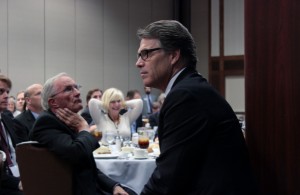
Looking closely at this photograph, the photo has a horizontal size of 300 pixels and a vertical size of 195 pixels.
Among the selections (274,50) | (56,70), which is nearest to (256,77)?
(274,50)

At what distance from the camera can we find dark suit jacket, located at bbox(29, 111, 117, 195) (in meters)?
2.41

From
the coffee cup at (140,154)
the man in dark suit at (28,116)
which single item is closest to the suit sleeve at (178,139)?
the coffee cup at (140,154)

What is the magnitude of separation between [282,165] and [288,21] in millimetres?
475

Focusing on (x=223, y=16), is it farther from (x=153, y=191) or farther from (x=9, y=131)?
(x=153, y=191)

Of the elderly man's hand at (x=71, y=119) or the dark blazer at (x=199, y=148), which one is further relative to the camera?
the elderly man's hand at (x=71, y=119)

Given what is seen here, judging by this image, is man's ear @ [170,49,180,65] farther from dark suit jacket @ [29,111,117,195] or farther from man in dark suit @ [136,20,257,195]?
dark suit jacket @ [29,111,117,195]

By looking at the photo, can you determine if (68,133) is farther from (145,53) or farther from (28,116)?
(28,116)

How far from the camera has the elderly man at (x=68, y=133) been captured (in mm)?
2420

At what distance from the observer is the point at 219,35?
10.9 metres

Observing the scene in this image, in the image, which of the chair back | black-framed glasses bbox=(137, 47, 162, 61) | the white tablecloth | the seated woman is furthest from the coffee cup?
black-framed glasses bbox=(137, 47, 162, 61)

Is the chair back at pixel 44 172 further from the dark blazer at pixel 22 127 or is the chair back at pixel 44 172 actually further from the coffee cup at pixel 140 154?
the dark blazer at pixel 22 127

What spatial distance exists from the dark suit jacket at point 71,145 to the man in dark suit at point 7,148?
2.34 ft

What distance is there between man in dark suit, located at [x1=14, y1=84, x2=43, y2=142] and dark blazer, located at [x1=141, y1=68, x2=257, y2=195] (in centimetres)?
245

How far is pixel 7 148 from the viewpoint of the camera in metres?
3.33
